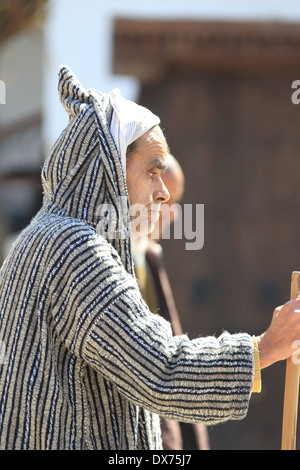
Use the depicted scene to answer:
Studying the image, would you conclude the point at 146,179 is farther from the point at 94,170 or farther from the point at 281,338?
the point at 281,338

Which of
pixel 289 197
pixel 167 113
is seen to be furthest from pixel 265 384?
pixel 167 113

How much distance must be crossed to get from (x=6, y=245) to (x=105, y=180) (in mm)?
5371

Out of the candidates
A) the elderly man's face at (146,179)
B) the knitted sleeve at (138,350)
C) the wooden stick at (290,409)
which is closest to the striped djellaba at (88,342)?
the knitted sleeve at (138,350)

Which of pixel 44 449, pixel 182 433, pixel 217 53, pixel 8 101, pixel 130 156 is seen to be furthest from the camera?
pixel 8 101

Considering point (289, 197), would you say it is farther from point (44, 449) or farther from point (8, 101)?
point (44, 449)

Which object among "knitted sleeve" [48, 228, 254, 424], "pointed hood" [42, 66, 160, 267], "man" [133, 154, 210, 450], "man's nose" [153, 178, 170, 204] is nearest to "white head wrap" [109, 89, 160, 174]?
"pointed hood" [42, 66, 160, 267]

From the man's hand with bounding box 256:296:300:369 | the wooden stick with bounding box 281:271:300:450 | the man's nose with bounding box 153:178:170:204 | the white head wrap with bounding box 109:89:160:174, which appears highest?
the white head wrap with bounding box 109:89:160:174

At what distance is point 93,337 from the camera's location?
1916 millimetres

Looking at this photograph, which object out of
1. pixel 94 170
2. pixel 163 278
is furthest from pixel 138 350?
pixel 163 278

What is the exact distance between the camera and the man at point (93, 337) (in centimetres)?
192

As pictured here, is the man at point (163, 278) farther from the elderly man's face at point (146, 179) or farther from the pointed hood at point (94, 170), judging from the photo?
the pointed hood at point (94, 170)

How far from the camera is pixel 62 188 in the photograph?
2.09 meters

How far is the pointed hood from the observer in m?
2.07

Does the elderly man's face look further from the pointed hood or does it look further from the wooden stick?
the wooden stick
